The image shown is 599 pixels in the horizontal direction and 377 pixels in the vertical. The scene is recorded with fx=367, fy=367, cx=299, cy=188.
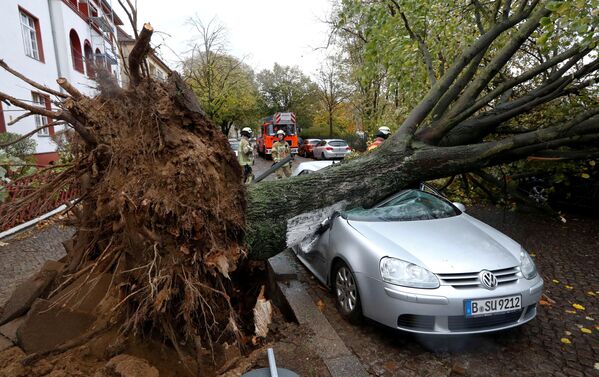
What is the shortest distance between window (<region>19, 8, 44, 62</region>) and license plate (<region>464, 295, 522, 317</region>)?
17064 millimetres

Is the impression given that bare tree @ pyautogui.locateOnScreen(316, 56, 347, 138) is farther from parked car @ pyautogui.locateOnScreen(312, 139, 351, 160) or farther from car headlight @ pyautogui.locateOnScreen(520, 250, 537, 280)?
car headlight @ pyautogui.locateOnScreen(520, 250, 537, 280)

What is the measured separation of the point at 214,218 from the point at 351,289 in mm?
1531

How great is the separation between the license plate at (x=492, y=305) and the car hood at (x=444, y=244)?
26 centimetres

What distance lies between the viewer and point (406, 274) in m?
3.20

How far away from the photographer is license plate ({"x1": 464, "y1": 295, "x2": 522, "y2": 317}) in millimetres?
3016

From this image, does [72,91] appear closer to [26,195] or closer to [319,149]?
[26,195]

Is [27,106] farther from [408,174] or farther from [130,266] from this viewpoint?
[408,174]

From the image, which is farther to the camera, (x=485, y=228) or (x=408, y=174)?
(x=408, y=174)

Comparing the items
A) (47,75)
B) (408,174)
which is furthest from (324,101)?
(408,174)

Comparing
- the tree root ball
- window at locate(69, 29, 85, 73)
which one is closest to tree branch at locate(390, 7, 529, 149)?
the tree root ball

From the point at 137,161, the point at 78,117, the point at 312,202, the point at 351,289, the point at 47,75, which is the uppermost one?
the point at 47,75

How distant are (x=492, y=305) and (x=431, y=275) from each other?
540 millimetres

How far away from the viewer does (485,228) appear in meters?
4.04

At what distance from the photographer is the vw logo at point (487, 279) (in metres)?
3.11
